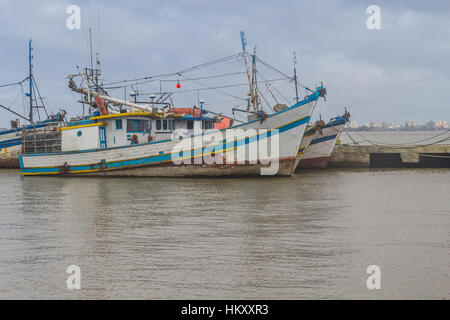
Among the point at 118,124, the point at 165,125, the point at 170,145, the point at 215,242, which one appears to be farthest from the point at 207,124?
the point at 215,242

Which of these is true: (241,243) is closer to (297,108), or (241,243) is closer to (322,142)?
(297,108)

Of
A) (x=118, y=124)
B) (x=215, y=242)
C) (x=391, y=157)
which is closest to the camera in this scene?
(x=215, y=242)

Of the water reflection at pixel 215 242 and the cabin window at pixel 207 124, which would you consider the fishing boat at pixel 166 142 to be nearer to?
the cabin window at pixel 207 124

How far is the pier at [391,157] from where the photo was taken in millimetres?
30406

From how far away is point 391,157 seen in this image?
31.8 m

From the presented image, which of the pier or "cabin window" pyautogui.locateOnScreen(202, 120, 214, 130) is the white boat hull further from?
"cabin window" pyautogui.locateOnScreen(202, 120, 214, 130)

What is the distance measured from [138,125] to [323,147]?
12.9m

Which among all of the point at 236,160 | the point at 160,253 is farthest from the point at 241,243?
the point at 236,160

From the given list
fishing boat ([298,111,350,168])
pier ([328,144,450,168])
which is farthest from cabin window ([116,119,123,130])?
pier ([328,144,450,168])

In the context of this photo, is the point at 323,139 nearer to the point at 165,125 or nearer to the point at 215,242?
the point at 165,125

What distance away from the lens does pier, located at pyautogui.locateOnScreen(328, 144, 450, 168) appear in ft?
99.8

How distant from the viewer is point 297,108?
22.4 meters

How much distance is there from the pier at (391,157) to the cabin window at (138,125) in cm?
1368
